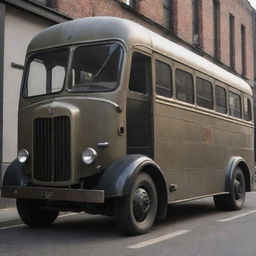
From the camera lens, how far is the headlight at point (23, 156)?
818 centimetres

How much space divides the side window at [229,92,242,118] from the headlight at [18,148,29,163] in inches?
215

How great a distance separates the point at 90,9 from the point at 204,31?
955 centimetres

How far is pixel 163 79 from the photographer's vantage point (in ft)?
29.4

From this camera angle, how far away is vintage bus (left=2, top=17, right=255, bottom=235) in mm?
7707

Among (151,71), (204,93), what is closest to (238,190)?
(204,93)

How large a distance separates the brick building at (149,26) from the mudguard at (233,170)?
4992 mm

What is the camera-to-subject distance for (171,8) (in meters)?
21.5

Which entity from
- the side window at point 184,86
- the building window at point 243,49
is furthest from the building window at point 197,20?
the side window at point 184,86

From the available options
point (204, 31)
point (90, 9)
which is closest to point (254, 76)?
point (204, 31)

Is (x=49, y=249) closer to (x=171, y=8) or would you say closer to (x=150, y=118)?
(x=150, y=118)

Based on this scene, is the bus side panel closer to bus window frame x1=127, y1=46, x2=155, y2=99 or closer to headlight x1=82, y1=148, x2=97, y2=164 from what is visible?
bus window frame x1=127, y1=46, x2=155, y2=99

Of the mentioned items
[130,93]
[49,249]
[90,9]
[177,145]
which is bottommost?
[49,249]

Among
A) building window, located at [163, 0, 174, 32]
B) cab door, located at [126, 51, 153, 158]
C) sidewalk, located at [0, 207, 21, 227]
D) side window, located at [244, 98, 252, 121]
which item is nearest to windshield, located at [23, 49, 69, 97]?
cab door, located at [126, 51, 153, 158]

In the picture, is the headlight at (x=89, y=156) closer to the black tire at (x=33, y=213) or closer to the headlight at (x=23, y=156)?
the headlight at (x=23, y=156)
